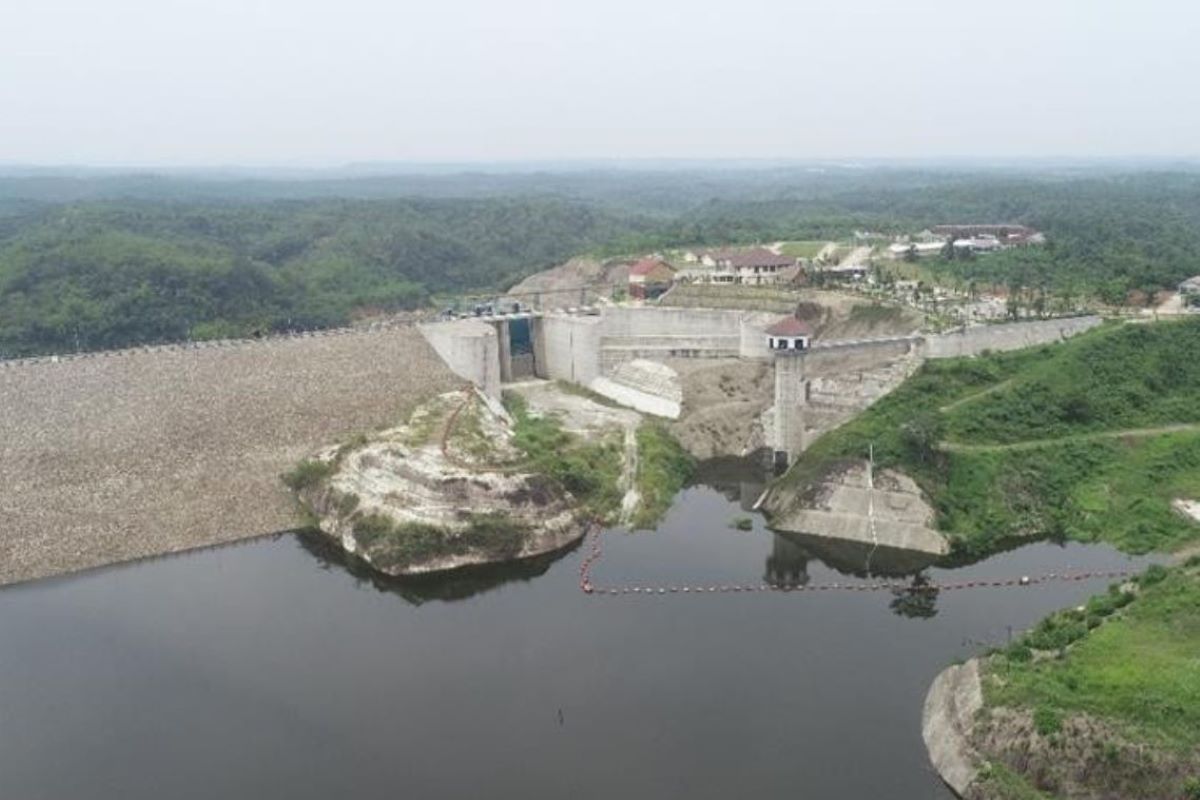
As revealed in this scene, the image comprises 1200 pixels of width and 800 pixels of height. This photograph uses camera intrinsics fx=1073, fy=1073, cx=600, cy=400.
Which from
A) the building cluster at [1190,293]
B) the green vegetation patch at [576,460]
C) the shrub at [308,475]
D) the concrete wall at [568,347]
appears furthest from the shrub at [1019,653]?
the building cluster at [1190,293]

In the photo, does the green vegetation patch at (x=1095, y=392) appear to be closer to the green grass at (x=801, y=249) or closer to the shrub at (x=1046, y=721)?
the shrub at (x=1046, y=721)

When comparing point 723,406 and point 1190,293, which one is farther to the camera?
point 1190,293

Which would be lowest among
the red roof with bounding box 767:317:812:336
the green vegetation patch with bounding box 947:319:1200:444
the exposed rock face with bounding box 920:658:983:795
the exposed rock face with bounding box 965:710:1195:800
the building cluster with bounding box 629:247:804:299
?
the exposed rock face with bounding box 920:658:983:795

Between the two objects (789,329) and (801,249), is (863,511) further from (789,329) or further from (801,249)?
(801,249)

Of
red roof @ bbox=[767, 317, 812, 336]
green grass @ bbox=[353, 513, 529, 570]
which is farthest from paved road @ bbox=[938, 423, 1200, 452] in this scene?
green grass @ bbox=[353, 513, 529, 570]

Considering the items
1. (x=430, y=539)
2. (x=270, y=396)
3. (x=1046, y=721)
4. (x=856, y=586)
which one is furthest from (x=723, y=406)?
(x=1046, y=721)

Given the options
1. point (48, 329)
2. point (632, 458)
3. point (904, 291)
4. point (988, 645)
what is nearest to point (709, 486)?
point (632, 458)

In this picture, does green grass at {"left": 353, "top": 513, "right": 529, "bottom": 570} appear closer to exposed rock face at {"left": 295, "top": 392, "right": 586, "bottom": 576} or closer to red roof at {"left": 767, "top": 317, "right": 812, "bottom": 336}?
exposed rock face at {"left": 295, "top": 392, "right": 586, "bottom": 576}
